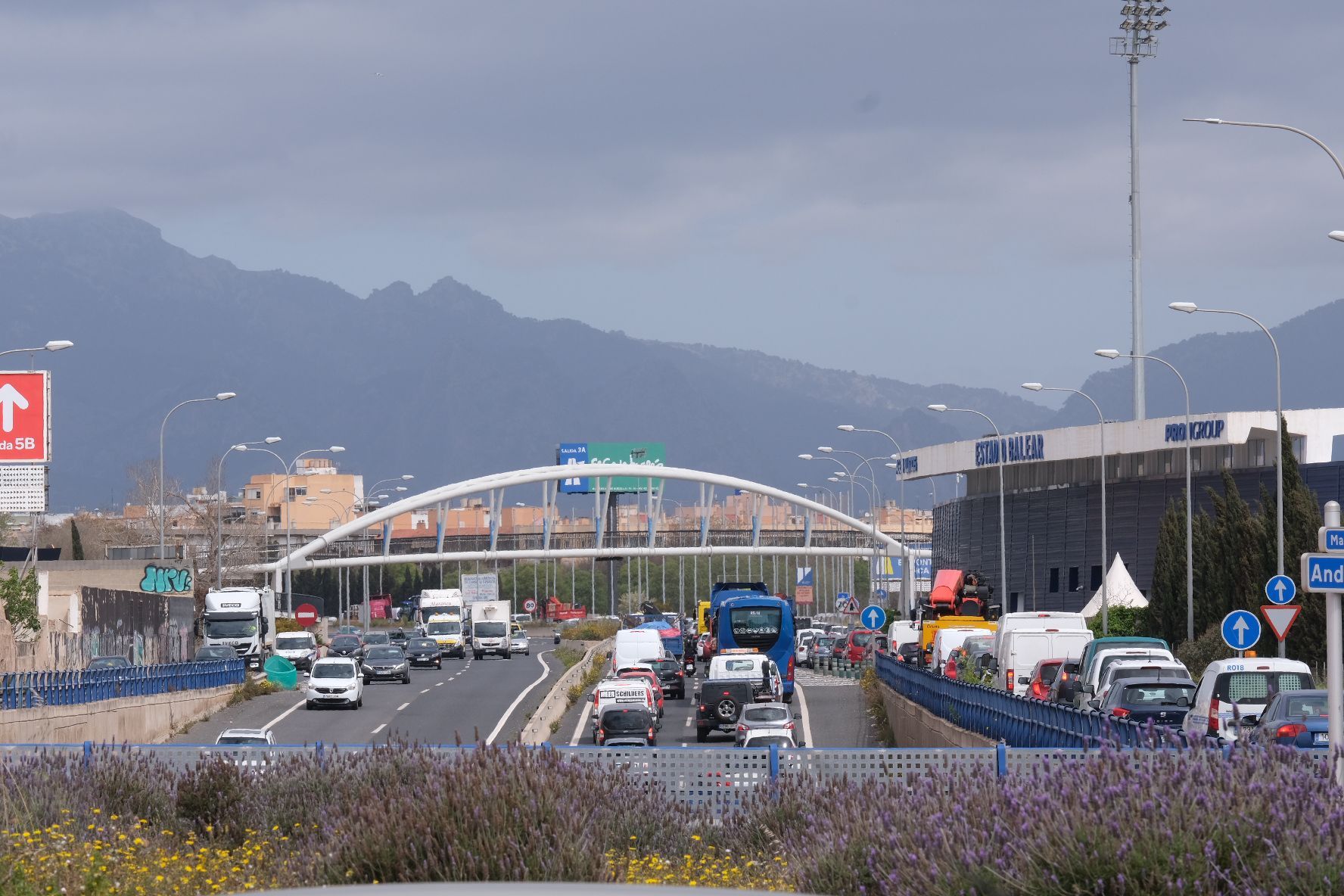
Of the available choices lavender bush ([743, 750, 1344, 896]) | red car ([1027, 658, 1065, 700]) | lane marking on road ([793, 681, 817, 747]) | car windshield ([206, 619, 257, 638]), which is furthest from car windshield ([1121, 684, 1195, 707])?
car windshield ([206, 619, 257, 638])

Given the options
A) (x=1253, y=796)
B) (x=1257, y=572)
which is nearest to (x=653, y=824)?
(x=1253, y=796)

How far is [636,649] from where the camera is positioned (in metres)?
58.2

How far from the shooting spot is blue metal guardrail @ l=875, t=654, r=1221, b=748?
18891 millimetres

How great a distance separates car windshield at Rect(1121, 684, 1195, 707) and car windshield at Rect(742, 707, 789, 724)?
421 inches

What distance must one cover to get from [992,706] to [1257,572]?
53.3ft

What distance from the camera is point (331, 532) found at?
137m

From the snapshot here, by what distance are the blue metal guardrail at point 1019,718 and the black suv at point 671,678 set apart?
54.7ft

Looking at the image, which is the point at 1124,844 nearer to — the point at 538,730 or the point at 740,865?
the point at 740,865

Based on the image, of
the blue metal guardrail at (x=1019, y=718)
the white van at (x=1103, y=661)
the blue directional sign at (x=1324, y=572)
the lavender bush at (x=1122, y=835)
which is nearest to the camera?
the lavender bush at (x=1122, y=835)

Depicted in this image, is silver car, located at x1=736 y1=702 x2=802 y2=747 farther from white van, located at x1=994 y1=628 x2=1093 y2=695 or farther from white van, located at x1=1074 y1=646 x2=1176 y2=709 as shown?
white van, located at x1=1074 y1=646 x2=1176 y2=709

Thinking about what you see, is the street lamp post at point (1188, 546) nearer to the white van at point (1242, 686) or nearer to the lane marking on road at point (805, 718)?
the lane marking on road at point (805, 718)

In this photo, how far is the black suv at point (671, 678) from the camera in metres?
55.8

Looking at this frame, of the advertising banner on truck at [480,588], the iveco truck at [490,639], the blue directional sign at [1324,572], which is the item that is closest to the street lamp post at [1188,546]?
Result: the blue directional sign at [1324,572]

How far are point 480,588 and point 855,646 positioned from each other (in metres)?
53.6
